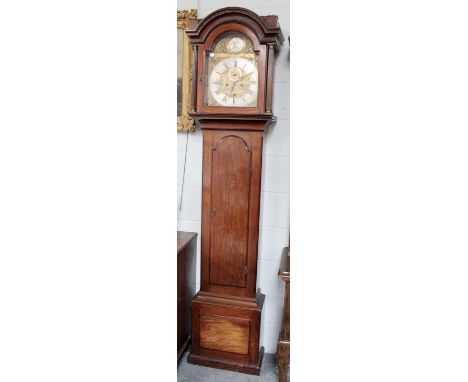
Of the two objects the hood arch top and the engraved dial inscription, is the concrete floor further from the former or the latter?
the hood arch top

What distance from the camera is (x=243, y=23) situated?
1.45m

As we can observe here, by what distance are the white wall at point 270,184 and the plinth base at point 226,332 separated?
0.43 ft

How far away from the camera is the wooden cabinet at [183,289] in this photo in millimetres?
1647

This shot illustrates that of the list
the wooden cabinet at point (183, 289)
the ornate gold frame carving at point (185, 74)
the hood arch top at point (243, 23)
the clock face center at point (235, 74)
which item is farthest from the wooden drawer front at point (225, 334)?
the hood arch top at point (243, 23)

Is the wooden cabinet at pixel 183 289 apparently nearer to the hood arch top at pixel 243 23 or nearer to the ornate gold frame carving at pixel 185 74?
the ornate gold frame carving at pixel 185 74

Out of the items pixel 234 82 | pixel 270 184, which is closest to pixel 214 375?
pixel 270 184

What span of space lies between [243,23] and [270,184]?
0.65 metres

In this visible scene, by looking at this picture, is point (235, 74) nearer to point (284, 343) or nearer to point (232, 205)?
point (232, 205)

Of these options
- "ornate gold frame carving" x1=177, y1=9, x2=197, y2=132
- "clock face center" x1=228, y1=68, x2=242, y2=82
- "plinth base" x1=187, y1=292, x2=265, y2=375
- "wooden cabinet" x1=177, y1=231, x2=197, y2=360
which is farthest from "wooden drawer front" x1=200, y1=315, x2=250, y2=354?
"clock face center" x1=228, y1=68, x2=242, y2=82
